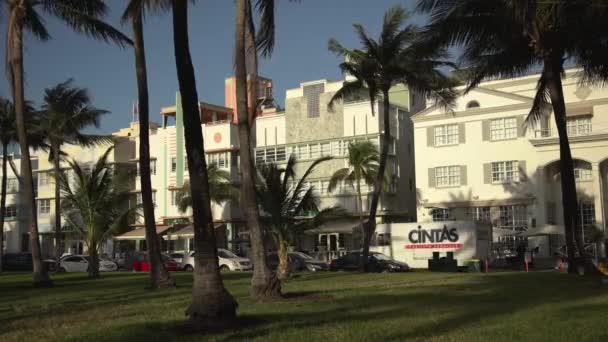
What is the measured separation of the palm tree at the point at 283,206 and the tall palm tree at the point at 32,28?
6.58m

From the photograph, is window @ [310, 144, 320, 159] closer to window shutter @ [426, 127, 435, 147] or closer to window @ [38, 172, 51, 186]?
window shutter @ [426, 127, 435, 147]

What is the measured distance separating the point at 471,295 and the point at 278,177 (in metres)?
9.12

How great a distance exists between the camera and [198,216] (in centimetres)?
1233

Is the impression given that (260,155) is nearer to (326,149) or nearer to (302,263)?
(326,149)

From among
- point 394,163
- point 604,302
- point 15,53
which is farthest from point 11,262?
point 604,302

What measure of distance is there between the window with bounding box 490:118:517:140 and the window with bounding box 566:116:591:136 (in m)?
3.40

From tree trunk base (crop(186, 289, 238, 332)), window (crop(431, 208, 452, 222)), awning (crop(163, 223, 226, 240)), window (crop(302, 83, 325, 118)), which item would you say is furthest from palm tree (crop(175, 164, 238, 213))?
tree trunk base (crop(186, 289, 238, 332))

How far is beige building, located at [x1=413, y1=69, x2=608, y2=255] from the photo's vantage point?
145ft

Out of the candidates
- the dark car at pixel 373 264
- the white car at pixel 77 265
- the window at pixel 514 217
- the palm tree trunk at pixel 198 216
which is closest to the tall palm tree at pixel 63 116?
the white car at pixel 77 265

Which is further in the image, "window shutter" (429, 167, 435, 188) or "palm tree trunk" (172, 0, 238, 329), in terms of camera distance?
"window shutter" (429, 167, 435, 188)

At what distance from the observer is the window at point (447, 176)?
48.2 metres

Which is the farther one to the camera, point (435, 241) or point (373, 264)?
point (435, 241)

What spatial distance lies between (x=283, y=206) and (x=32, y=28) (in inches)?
437

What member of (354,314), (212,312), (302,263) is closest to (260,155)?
(302,263)
